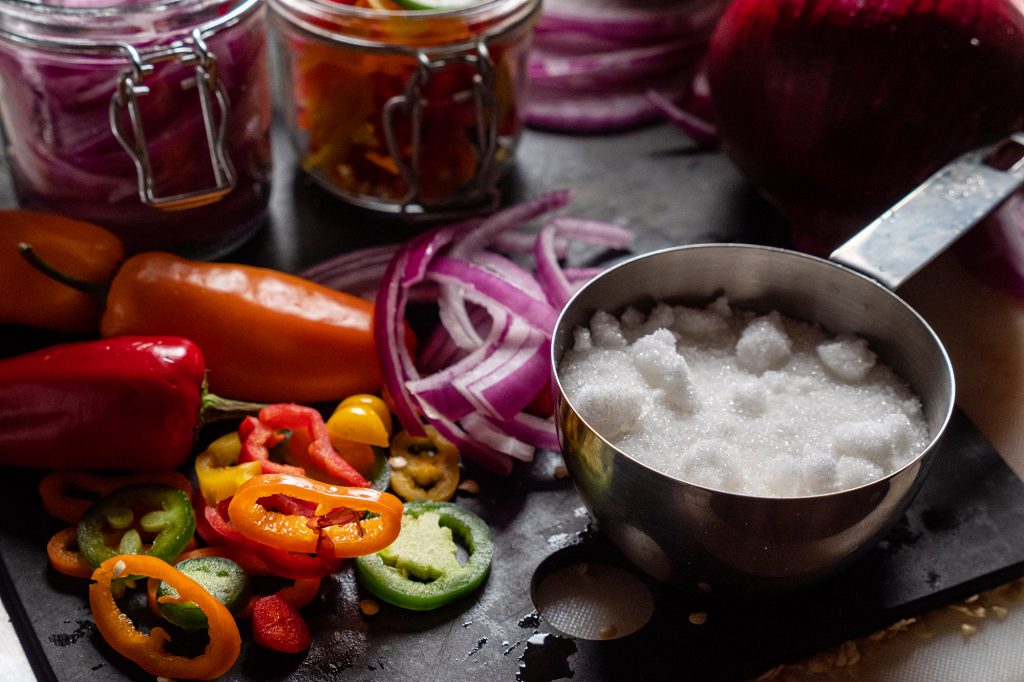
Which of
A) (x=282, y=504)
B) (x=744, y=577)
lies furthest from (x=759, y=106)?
(x=282, y=504)

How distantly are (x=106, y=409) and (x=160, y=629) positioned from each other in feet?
1.02

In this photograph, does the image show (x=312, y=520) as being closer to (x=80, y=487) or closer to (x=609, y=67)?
(x=80, y=487)

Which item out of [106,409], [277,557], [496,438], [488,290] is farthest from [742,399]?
[106,409]

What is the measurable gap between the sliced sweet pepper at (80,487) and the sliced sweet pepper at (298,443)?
0.09m

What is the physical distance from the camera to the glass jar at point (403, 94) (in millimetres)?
1607

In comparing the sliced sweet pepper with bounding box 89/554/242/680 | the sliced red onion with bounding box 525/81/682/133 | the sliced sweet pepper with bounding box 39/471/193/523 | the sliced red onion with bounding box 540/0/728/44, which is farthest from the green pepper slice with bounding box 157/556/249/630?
the sliced red onion with bounding box 540/0/728/44

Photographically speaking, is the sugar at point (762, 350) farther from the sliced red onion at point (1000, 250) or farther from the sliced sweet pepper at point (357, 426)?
the sliced red onion at point (1000, 250)

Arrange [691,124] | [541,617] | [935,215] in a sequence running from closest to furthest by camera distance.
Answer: [541,617]
[935,215]
[691,124]

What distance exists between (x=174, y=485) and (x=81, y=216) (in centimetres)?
49

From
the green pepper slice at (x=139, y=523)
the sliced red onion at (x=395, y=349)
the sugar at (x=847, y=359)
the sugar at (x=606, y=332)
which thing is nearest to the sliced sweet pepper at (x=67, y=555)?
the green pepper slice at (x=139, y=523)

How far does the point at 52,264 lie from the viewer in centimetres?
147

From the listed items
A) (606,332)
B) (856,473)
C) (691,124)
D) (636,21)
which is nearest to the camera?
(856,473)

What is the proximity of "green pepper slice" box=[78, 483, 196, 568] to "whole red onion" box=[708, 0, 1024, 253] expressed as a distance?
1029mm

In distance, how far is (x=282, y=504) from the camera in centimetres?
125
